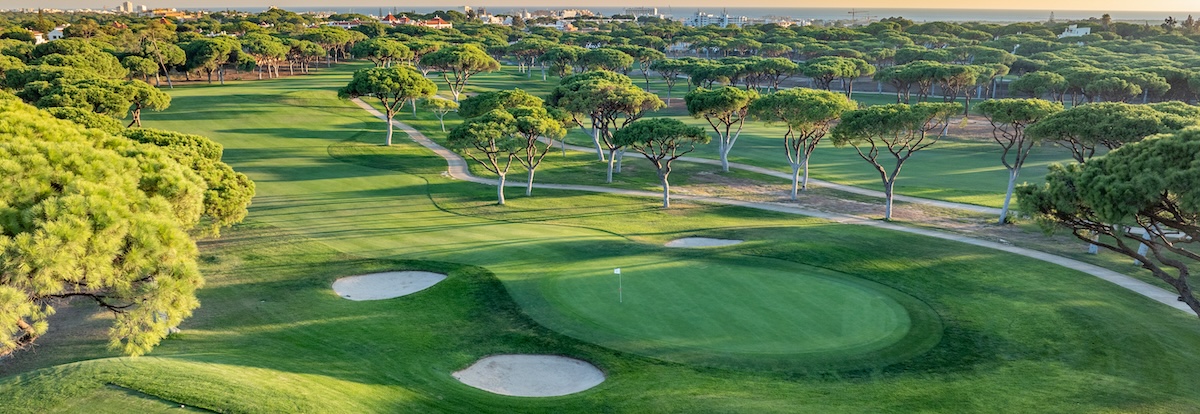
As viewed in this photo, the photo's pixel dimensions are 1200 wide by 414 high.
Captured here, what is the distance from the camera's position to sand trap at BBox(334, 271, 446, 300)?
33.1m

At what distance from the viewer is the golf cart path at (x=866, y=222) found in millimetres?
35219

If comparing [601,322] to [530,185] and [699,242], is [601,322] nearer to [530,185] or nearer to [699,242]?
[699,242]

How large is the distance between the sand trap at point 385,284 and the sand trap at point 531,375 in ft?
29.8

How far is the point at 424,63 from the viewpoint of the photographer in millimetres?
105938

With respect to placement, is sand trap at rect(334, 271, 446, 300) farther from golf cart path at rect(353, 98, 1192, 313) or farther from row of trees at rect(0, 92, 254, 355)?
golf cart path at rect(353, 98, 1192, 313)

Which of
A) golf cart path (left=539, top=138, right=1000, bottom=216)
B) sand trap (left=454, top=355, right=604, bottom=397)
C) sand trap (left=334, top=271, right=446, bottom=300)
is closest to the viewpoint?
sand trap (left=454, top=355, right=604, bottom=397)

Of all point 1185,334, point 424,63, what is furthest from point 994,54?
point 1185,334

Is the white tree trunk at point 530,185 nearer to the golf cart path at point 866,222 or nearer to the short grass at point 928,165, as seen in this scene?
the golf cart path at point 866,222

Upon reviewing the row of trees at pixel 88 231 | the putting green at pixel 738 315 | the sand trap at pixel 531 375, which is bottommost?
the sand trap at pixel 531 375

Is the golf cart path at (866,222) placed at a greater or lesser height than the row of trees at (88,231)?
lesser

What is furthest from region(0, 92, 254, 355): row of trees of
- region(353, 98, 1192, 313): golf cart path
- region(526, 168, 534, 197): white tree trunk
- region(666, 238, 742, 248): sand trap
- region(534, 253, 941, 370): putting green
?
region(353, 98, 1192, 313): golf cart path

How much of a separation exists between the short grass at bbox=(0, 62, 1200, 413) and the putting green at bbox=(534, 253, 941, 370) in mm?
150

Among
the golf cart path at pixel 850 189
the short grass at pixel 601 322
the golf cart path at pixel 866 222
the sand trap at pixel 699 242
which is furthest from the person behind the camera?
the golf cart path at pixel 850 189

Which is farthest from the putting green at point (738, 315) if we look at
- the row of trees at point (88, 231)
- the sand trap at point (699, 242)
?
the row of trees at point (88, 231)
